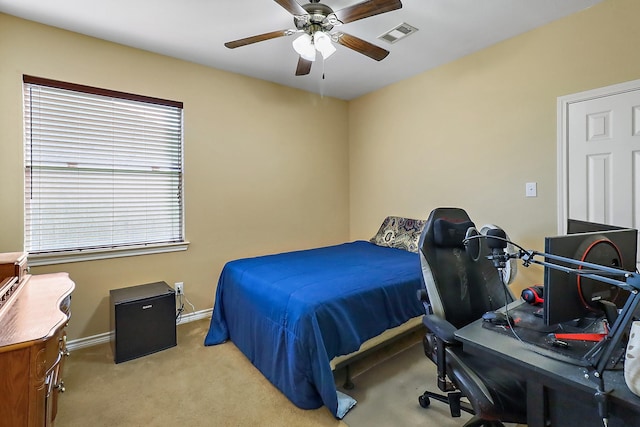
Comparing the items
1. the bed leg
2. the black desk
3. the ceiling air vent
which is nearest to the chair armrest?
the black desk

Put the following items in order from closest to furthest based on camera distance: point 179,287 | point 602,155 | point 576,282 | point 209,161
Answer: point 576,282 < point 602,155 < point 179,287 < point 209,161

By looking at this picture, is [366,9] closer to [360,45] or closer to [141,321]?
[360,45]

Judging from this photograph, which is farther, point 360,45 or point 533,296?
point 360,45

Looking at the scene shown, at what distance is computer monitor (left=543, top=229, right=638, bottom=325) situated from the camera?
0.98m

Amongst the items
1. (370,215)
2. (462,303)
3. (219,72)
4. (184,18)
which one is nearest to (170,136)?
(219,72)

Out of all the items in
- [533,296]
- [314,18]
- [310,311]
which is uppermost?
[314,18]

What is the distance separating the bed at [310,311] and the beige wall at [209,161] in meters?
0.64

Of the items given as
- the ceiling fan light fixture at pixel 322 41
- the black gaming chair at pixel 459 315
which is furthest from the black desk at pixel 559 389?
the ceiling fan light fixture at pixel 322 41

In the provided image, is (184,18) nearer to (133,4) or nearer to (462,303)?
(133,4)

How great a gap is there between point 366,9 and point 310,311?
1.82 metres

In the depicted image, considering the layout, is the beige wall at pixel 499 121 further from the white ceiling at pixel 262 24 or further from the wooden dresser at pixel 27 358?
the wooden dresser at pixel 27 358

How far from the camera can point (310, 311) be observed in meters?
1.78

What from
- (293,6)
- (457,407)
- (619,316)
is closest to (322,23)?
(293,6)

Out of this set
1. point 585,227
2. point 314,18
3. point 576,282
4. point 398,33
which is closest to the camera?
point 576,282
